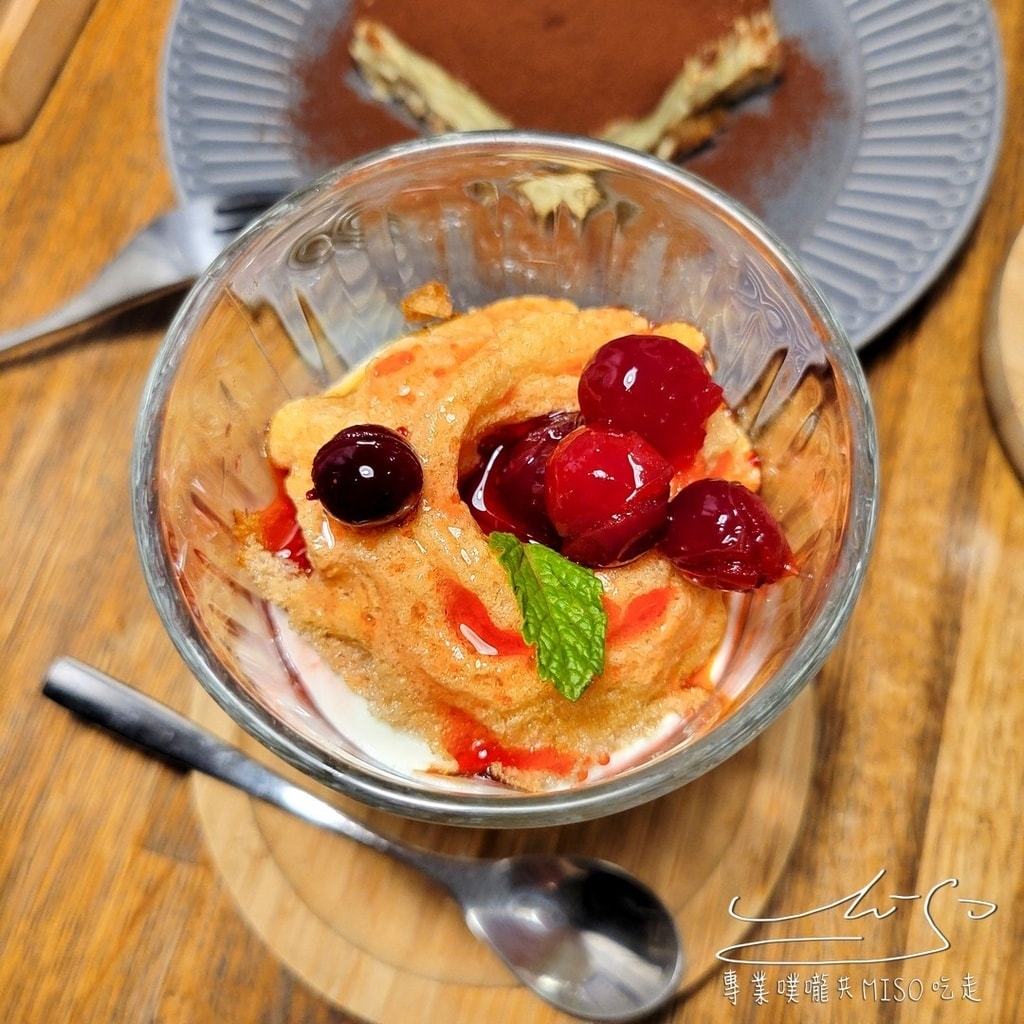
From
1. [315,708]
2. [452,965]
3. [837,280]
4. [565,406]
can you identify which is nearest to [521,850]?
[452,965]

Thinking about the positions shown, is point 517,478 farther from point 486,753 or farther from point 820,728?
point 820,728

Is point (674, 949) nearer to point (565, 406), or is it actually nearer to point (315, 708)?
point (315, 708)

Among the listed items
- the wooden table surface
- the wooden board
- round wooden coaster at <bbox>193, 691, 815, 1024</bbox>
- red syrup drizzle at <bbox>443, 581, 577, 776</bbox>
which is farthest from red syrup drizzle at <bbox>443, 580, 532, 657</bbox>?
the wooden board

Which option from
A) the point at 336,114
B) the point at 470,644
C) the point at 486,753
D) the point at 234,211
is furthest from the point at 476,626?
the point at 336,114

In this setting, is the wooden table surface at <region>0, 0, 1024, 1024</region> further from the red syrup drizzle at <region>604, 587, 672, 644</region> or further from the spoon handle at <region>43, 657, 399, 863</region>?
the red syrup drizzle at <region>604, 587, 672, 644</region>

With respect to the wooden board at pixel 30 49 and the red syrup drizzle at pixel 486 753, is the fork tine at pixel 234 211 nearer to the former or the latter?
the wooden board at pixel 30 49

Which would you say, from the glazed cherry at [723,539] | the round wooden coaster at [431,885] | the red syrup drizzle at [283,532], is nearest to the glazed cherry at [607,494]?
the glazed cherry at [723,539]
